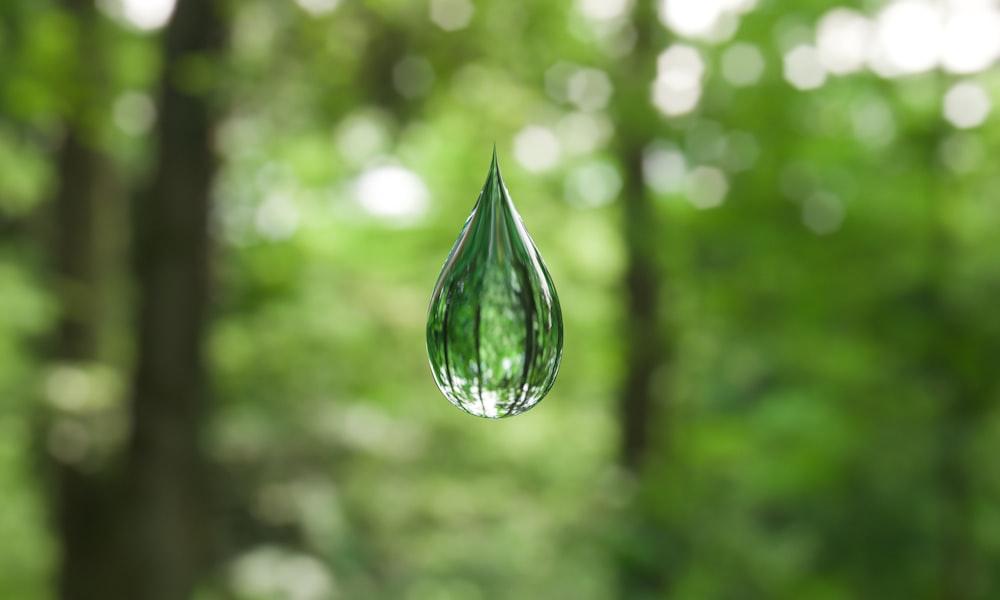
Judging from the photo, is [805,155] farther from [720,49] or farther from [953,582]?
[953,582]

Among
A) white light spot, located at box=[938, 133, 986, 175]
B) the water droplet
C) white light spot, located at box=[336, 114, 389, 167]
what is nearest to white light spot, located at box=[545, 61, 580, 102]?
white light spot, located at box=[336, 114, 389, 167]

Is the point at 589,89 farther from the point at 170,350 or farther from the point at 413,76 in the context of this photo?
the point at 170,350

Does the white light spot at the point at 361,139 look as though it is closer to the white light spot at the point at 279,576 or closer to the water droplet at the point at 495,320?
the white light spot at the point at 279,576

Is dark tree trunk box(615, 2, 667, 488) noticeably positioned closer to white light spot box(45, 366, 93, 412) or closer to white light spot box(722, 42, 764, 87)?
white light spot box(722, 42, 764, 87)

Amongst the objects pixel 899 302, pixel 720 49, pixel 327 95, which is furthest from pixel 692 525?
pixel 327 95

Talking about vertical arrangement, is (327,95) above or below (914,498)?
above

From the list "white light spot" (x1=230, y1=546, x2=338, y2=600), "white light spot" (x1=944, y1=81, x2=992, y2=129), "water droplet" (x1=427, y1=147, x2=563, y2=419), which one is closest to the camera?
"water droplet" (x1=427, y1=147, x2=563, y2=419)
